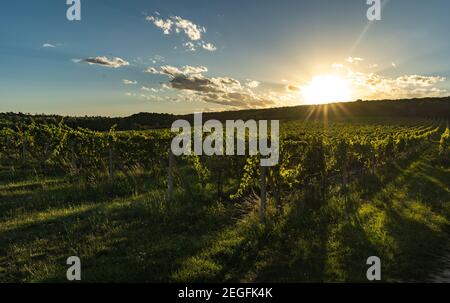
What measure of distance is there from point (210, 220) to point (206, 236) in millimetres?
1175

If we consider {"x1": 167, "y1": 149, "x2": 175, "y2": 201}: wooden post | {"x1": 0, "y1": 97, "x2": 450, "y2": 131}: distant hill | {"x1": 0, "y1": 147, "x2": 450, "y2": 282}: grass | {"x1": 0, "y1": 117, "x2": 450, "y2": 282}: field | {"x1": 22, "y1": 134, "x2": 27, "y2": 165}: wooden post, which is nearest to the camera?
{"x1": 0, "y1": 147, "x2": 450, "y2": 282}: grass

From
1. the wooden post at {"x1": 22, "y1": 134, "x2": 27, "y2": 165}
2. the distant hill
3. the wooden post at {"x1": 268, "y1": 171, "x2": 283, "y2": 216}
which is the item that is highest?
the distant hill

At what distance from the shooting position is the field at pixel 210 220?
6.98 m

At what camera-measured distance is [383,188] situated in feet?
49.1

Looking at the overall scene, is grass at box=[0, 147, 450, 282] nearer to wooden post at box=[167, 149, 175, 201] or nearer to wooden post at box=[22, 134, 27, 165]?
wooden post at box=[167, 149, 175, 201]

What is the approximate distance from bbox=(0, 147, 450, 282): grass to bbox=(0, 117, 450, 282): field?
0.03m

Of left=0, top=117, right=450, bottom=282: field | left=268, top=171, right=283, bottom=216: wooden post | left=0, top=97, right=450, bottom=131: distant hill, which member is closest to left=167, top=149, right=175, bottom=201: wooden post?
left=0, top=117, right=450, bottom=282: field

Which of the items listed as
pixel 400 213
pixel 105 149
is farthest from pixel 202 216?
pixel 105 149

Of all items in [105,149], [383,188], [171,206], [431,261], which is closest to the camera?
[431,261]

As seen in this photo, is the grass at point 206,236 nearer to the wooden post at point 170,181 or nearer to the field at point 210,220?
the field at point 210,220

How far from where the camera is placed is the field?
698cm
